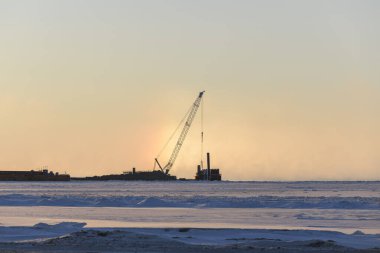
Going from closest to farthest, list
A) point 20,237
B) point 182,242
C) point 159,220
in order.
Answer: point 182,242 → point 20,237 → point 159,220

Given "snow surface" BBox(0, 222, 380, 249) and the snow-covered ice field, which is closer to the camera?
"snow surface" BBox(0, 222, 380, 249)

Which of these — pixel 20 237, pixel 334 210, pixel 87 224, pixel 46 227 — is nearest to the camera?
pixel 20 237

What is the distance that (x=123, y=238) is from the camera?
910 inches

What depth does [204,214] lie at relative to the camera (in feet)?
Answer: 122

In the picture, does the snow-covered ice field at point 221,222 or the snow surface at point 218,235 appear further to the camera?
the snow-covered ice field at point 221,222

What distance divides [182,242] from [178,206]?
23363 mm

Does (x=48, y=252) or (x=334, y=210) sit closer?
(x=48, y=252)

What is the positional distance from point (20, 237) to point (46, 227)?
2.70m

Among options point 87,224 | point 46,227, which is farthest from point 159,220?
point 46,227

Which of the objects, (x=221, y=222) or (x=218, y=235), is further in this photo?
(x=221, y=222)

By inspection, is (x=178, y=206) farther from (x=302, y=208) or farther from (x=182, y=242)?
(x=182, y=242)

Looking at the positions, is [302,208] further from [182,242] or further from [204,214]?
[182,242]

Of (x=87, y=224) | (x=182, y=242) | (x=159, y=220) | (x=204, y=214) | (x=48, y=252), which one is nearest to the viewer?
(x=48, y=252)

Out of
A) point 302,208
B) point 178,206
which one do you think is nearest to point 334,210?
point 302,208
